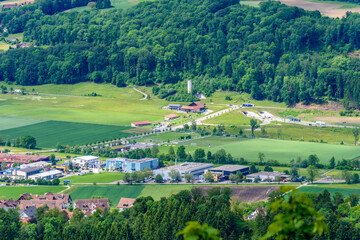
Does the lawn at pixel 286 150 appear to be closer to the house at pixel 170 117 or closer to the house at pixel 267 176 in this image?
the house at pixel 267 176

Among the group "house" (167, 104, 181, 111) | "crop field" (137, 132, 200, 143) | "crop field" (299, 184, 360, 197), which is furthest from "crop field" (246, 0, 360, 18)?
"crop field" (299, 184, 360, 197)

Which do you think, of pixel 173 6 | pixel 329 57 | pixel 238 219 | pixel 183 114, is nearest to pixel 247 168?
pixel 238 219

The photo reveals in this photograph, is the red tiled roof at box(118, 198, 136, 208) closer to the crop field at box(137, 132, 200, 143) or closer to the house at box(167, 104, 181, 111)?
the crop field at box(137, 132, 200, 143)

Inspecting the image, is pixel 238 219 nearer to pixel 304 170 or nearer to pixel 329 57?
pixel 304 170

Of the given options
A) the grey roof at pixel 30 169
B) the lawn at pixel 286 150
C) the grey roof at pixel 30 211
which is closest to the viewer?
the grey roof at pixel 30 211

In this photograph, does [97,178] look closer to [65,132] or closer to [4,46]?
[65,132]

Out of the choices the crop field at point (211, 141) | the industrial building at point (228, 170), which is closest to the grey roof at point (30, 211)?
the industrial building at point (228, 170)

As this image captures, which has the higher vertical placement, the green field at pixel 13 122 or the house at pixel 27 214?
the green field at pixel 13 122
